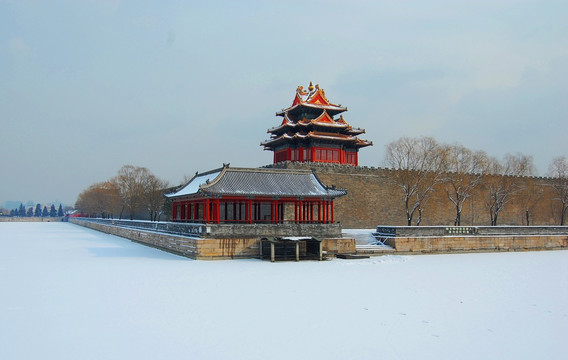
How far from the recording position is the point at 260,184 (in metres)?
23.5

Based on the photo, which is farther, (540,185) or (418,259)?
(540,185)

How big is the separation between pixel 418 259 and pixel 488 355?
49.3 ft

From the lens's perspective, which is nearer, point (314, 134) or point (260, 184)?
point (260, 184)

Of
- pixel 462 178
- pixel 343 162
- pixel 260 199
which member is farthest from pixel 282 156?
pixel 260 199

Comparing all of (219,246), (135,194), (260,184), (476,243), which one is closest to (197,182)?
(260,184)

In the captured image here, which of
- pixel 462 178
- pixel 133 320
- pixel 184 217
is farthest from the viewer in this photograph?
pixel 462 178

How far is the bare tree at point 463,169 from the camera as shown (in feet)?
121

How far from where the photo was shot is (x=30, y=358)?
752 cm

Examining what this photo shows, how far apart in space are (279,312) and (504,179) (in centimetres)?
3558

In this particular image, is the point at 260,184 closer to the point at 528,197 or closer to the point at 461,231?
→ the point at 461,231

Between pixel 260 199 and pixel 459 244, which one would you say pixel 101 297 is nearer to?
pixel 260 199

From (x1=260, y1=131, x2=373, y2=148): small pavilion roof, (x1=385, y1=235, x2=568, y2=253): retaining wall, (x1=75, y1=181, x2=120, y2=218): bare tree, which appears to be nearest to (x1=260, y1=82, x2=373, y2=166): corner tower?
(x1=260, y1=131, x2=373, y2=148): small pavilion roof

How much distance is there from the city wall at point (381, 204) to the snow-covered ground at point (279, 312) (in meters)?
18.9

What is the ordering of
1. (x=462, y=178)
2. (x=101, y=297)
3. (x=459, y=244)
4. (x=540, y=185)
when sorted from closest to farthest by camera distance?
(x=101, y=297) < (x=459, y=244) < (x=462, y=178) < (x=540, y=185)
